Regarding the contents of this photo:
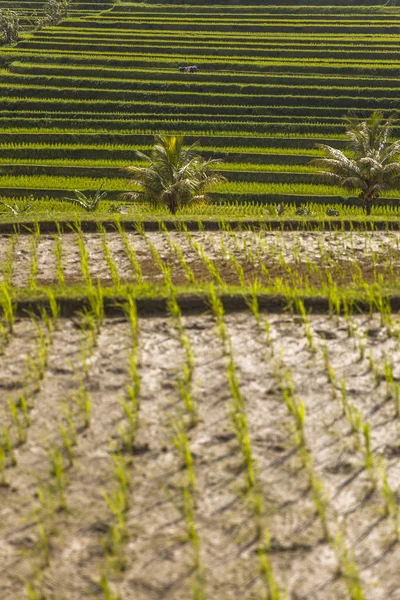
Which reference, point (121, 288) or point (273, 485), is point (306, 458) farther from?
point (121, 288)

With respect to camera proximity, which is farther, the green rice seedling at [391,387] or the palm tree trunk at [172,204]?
the palm tree trunk at [172,204]

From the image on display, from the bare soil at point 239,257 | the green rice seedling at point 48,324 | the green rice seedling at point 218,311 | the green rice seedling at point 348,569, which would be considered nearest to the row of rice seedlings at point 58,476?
the green rice seedling at point 48,324

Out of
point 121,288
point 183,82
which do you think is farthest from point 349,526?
point 183,82

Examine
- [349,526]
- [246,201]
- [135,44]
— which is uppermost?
[135,44]

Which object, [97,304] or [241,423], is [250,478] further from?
[97,304]

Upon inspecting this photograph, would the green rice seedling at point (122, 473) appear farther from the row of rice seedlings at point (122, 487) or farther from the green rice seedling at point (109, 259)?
the green rice seedling at point (109, 259)

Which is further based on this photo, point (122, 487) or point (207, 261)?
point (207, 261)

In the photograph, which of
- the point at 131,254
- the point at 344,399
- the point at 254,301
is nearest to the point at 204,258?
the point at 131,254
